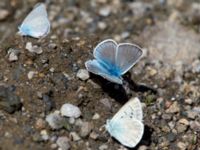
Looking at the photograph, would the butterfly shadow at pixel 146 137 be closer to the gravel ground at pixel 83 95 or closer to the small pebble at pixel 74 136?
the gravel ground at pixel 83 95

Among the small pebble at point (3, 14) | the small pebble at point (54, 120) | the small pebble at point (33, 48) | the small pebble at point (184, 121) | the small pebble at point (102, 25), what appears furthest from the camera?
the small pebble at point (3, 14)

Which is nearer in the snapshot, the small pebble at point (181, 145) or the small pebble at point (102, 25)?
the small pebble at point (181, 145)

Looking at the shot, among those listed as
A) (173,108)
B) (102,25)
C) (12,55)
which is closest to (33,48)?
(12,55)

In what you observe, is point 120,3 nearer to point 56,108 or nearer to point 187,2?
point 187,2

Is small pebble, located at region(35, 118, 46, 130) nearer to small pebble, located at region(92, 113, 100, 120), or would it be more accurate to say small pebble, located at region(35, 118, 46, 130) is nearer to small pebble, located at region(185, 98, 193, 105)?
small pebble, located at region(92, 113, 100, 120)

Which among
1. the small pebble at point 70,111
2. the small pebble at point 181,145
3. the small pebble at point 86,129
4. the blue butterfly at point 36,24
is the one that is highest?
the blue butterfly at point 36,24

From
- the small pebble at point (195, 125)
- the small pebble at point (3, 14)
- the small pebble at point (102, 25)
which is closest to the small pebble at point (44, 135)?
the small pebble at point (195, 125)

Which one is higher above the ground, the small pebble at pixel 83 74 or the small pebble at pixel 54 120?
the small pebble at pixel 83 74
